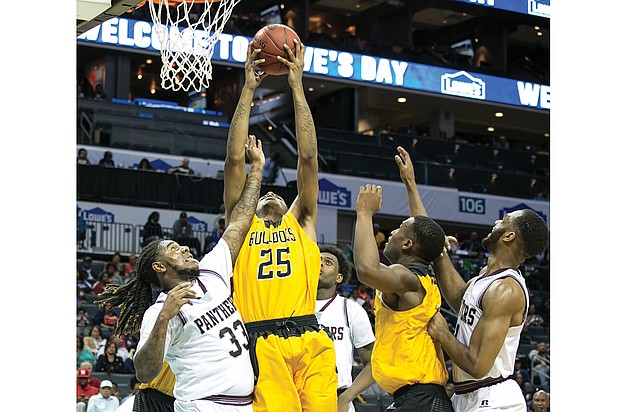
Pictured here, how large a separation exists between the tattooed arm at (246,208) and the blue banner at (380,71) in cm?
1559

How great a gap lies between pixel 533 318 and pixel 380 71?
27.3 feet

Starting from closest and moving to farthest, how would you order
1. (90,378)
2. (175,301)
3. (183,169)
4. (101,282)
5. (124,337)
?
(175,301), (90,378), (124,337), (101,282), (183,169)

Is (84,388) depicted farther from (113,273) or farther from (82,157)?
(82,157)

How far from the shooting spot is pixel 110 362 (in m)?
12.1

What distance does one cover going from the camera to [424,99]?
29438 mm

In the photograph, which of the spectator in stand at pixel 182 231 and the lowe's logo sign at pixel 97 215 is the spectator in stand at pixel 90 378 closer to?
the spectator in stand at pixel 182 231

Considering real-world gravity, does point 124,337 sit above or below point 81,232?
below

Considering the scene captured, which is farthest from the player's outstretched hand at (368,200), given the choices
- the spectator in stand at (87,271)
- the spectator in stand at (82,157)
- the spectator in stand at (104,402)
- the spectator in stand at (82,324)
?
the spectator in stand at (82,157)

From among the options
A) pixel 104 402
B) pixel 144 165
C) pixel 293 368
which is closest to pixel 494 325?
pixel 293 368

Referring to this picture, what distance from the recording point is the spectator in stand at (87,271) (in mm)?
15977

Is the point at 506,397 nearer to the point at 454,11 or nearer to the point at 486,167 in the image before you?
the point at 486,167

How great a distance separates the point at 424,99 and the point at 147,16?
1074 centimetres
